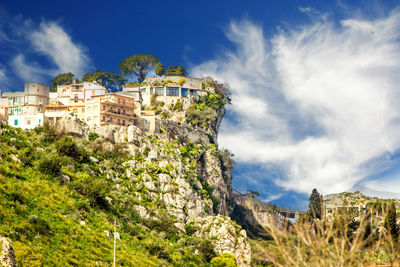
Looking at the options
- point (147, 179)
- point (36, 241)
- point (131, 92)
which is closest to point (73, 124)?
point (147, 179)

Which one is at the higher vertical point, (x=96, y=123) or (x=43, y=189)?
(x=96, y=123)

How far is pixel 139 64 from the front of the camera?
447ft

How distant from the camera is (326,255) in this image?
17.8 metres

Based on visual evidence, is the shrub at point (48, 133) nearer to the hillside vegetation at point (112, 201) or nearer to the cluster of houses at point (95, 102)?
the hillside vegetation at point (112, 201)

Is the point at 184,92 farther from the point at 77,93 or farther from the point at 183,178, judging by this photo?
the point at 183,178

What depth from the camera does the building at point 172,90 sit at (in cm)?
10829

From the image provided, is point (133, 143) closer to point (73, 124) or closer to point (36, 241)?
point (73, 124)

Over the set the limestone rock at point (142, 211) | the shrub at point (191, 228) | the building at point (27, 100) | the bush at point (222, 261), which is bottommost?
the bush at point (222, 261)

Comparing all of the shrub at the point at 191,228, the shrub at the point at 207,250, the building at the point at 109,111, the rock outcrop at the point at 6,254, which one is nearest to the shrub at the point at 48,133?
the building at the point at 109,111

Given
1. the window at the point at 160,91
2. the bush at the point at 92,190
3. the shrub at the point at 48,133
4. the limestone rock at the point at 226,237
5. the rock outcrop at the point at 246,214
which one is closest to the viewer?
the bush at the point at 92,190

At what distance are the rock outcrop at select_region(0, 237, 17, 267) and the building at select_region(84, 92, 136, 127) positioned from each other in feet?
182

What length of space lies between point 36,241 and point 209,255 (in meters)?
30.2

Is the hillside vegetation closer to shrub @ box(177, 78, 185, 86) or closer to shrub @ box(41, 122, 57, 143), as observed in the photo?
shrub @ box(41, 122, 57, 143)

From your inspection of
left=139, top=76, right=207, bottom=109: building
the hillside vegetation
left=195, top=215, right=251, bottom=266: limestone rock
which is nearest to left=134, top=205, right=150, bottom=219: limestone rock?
the hillside vegetation
